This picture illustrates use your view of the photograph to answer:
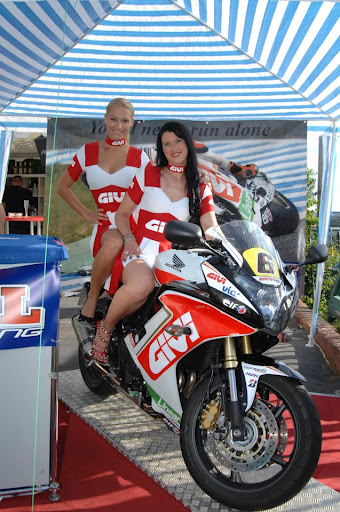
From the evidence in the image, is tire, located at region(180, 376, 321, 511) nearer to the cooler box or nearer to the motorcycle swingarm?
the motorcycle swingarm

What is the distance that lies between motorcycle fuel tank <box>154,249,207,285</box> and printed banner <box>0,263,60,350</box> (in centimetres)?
52

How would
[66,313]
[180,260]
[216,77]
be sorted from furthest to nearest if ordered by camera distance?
[66,313] → [216,77] → [180,260]

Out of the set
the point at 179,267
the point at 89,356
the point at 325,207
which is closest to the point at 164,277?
the point at 179,267

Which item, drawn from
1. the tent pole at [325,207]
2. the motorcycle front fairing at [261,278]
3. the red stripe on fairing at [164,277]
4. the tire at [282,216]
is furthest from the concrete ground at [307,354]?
the motorcycle front fairing at [261,278]

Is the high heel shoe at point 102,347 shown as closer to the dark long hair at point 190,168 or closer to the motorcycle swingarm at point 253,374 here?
the dark long hair at point 190,168

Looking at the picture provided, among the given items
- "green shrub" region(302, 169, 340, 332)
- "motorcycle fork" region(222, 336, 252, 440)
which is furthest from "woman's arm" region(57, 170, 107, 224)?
"green shrub" region(302, 169, 340, 332)

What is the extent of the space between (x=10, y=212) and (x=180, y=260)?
161 inches

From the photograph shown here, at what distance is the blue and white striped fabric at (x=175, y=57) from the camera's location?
13.8 ft

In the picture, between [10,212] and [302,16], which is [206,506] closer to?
[302,16]

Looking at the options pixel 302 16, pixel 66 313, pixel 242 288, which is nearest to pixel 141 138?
pixel 66 313

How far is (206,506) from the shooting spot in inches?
84.7

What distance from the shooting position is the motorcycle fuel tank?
2312 millimetres

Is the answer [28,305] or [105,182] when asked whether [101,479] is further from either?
[105,182]

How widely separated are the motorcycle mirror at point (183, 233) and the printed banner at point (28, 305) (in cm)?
50
